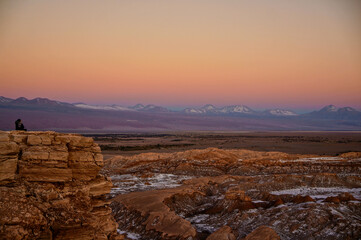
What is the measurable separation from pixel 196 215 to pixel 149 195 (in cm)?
310

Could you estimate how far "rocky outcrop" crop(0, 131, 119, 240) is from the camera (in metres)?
7.43

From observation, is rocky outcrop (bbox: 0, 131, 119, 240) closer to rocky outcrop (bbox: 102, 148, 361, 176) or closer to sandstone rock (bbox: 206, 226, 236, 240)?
sandstone rock (bbox: 206, 226, 236, 240)

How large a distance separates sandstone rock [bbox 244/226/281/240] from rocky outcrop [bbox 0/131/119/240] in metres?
5.65

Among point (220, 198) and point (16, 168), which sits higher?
point (16, 168)

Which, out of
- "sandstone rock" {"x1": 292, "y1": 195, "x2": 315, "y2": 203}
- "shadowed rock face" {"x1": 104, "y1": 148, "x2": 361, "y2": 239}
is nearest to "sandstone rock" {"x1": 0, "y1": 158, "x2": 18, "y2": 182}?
"shadowed rock face" {"x1": 104, "y1": 148, "x2": 361, "y2": 239}

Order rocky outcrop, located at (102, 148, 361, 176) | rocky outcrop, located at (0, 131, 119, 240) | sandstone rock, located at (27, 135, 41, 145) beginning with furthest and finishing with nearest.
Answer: rocky outcrop, located at (102, 148, 361, 176), sandstone rock, located at (27, 135, 41, 145), rocky outcrop, located at (0, 131, 119, 240)

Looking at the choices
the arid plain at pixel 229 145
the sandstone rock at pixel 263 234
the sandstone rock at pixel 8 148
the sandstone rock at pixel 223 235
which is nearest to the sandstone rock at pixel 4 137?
the sandstone rock at pixel 8 148

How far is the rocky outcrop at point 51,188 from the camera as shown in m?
7.43

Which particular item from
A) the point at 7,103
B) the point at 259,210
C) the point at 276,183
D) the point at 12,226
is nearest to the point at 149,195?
the point at 259,210

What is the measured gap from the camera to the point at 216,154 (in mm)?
35156

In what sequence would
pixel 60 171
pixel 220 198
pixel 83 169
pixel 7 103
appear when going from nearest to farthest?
pixel 60 171 < pixel 83 169 < pixel 220 198 < pixel 7 103

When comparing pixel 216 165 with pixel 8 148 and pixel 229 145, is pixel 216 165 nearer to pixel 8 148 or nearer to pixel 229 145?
pixel 8 148

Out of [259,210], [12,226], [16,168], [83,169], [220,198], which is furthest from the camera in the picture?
[220,198]

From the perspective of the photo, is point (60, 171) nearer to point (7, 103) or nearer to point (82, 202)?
point (82, 202)
